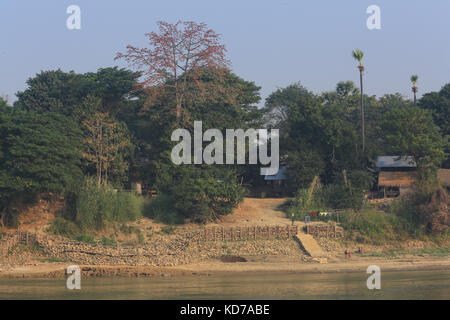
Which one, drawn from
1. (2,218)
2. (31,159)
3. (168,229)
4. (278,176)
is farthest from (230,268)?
(2,218)

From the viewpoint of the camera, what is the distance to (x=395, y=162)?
3172 centimetres

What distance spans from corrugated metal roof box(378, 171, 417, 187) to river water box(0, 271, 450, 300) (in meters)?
7.94

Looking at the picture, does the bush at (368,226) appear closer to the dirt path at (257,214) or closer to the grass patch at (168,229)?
the dirt path at (257,214)

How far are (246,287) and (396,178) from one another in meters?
13.8

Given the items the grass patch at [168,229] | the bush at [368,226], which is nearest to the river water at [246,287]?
the bush at [368,226]

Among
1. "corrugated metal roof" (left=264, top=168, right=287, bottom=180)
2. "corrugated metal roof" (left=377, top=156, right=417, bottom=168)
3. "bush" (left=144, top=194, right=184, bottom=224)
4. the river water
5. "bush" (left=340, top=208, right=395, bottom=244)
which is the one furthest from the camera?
"corrugated metal roof" (left=264, top=168, right=287, bottom=180)

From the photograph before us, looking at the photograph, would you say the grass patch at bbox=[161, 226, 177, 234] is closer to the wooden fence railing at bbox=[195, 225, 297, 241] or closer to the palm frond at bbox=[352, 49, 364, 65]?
the wooden fence railing at bbox=[195, 225, 297, 241]

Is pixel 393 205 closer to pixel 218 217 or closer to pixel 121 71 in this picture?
pixel 218 217

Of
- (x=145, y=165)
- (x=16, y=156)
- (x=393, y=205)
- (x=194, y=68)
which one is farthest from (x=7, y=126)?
(x=393, y=205)

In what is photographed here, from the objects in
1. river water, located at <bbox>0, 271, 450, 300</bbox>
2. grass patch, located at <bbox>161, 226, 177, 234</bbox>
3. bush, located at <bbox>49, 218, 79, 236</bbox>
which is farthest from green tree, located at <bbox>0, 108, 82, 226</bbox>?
river water, located at <bbox>0, 271, 450, 300</bbox>

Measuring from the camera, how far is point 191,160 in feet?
94.8

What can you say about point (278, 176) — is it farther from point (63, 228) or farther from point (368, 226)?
point (63, 228)

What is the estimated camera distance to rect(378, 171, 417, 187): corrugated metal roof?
30.4 m

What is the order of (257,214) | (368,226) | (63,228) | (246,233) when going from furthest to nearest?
(257,214), (368,226), (246,233), (63,228)
